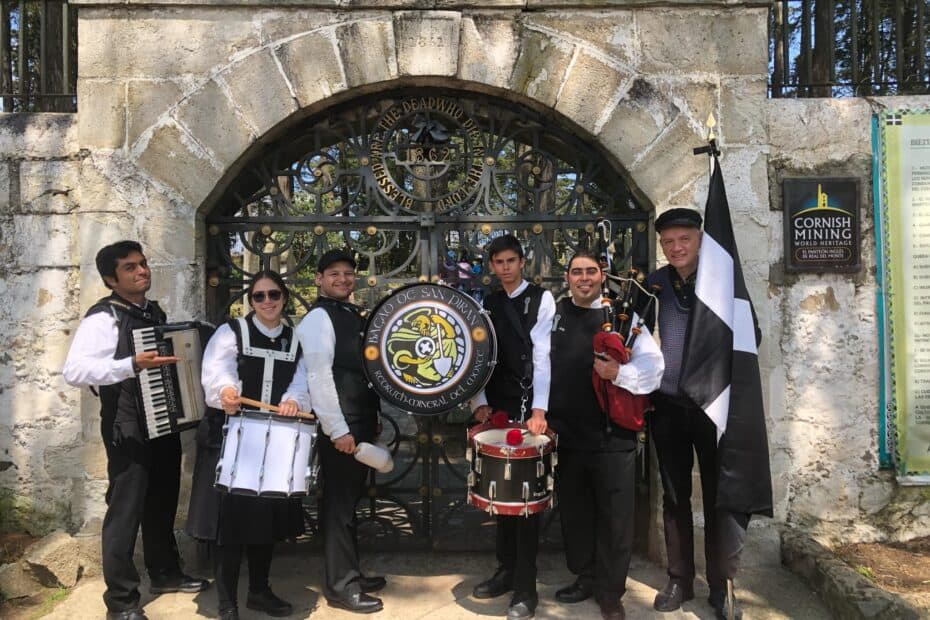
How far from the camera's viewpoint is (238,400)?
10.3ft

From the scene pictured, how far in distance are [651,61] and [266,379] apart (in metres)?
2.92

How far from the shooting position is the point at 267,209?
453cm

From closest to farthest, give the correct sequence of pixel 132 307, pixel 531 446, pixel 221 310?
pixel 531 446
pixel 132 307
pixel 221 310

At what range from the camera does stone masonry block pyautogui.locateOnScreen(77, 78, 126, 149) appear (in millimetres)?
3980

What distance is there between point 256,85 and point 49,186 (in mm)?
1461

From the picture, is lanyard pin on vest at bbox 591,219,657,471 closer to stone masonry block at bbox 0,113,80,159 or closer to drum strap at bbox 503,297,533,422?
drum strap at bbox 503,297,533,422

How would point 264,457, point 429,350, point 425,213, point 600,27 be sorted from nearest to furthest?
point 264,457, point 429,350, point 600,27, point 425,213

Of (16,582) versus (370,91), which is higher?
(370,91)

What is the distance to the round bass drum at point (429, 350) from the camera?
11.2 ft

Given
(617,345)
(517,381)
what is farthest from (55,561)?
(617,345)

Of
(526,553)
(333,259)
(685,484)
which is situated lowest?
(526,553)

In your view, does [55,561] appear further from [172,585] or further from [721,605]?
[721,605]

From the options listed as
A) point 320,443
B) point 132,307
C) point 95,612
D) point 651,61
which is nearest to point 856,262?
point 651,61

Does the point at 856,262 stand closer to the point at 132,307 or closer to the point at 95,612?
the point at 132,307
